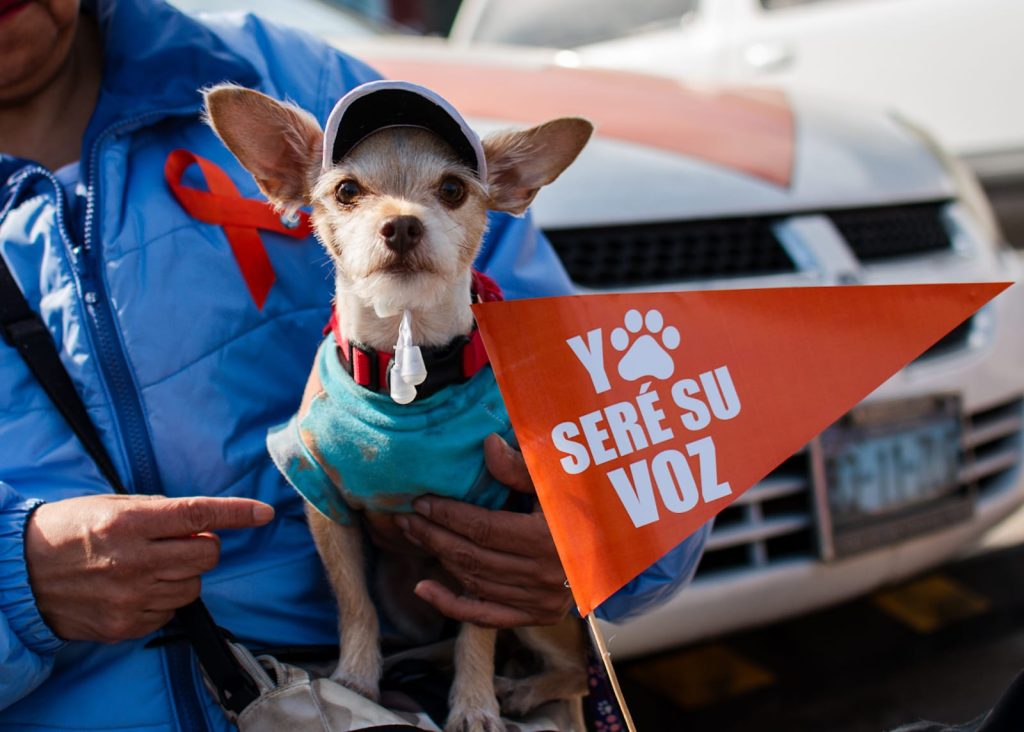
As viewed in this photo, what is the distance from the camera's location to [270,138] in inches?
66.4

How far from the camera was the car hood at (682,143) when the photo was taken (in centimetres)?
281

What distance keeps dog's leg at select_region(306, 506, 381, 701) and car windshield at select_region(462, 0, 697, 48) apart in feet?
13.2

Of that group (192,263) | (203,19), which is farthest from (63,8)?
(192,263)

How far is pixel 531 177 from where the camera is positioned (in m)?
1.75

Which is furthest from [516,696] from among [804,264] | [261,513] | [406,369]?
[804,264]

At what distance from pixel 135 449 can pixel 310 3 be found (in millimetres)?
3102

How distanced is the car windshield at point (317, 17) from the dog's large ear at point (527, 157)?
244 centimetres

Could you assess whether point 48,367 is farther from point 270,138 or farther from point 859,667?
point 859,667

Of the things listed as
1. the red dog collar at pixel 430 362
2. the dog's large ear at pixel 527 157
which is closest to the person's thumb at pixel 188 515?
the red dog collar at pixel 430 362

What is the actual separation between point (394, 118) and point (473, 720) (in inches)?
38.3

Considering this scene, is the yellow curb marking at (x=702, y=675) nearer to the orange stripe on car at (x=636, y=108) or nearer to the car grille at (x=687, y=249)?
the car grille at (x=687, y=249)

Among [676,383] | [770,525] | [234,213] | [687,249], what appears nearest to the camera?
[676,383]

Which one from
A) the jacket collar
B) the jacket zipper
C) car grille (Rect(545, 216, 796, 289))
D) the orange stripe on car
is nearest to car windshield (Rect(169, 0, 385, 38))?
the orange stripe on car

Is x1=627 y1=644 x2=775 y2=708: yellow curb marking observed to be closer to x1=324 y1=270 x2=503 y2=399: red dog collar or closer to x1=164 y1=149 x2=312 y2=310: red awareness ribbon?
x1=324 y1=270 x2=503 y2=399: red dog collar
